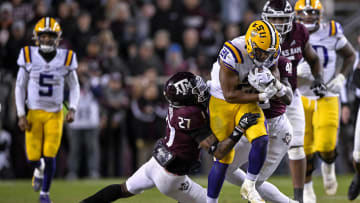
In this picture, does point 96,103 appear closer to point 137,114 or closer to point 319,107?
point 137,114

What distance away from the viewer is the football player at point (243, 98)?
5.11 meters

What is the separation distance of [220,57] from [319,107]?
2.27 m

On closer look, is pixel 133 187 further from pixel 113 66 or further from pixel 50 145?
pixel 113 66

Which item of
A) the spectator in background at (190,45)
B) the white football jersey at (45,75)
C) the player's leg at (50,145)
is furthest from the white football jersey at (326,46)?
the spectator in background at (190,45)

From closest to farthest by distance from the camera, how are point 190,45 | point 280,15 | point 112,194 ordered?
point 112,194 → point 280,15 → point 190,45

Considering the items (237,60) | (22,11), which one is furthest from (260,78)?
(22,11)

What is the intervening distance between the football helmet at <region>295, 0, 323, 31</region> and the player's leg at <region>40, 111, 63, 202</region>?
9.07ft

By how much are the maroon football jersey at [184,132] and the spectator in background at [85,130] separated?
18.7 feet

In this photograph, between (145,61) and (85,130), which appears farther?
(145,61)

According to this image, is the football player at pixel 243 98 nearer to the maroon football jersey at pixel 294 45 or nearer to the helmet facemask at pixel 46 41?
the maroon football jersey at pixel 294 45

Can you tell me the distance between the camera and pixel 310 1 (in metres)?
6.89

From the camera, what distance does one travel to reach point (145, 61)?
37.3 feet

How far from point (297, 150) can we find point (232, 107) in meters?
1.13

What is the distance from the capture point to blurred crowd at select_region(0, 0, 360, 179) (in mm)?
10672
